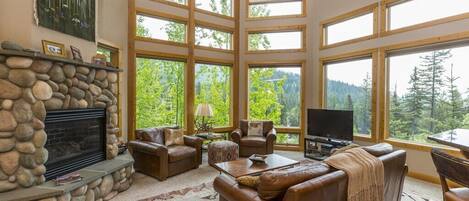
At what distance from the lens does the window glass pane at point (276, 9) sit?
6.78 m

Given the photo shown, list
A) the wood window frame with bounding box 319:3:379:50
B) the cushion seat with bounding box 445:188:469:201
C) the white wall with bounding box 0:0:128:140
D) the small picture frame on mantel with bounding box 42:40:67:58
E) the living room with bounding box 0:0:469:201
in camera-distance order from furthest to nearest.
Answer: the wood window frame with bounding box 319:3:379:50, the small picture frame on mantel with bounding box 42:40:67:58, the white wall with bounding box 0:0:128:140, the living room with bounding box 0:0:469:201, the cushion seat with bounding box 445:188:469:201

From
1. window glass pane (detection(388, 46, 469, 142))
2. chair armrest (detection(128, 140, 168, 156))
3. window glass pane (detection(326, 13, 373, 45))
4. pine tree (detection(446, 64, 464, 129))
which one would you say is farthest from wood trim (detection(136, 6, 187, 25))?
pine tree (detection(446, 64, 464, 129))

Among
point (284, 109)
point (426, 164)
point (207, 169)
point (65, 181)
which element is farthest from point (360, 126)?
point (65, 181)

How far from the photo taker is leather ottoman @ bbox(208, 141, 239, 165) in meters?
4.89

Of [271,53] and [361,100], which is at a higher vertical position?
[271,53]

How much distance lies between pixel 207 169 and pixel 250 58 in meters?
3.38

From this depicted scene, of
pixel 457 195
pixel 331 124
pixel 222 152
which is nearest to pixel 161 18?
pixel 222 152

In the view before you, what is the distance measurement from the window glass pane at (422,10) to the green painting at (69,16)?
18.0 feet

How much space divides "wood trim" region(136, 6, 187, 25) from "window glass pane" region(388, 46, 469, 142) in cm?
475

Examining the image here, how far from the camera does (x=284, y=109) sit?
6941mm

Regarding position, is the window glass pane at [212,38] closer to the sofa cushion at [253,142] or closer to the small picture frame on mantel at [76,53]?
the sofa cushion at [253,142]

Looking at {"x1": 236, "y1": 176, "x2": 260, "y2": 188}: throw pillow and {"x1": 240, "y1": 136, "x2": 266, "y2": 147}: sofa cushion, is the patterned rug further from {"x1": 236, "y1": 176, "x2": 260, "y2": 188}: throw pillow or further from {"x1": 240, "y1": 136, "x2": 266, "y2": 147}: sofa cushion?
{"x1": 240, "y1": 136, "x2": 266, "y2": 147}: sofa cushion

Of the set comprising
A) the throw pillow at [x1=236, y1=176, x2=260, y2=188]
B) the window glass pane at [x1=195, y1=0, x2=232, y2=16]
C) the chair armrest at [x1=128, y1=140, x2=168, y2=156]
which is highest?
the window glass pane at [x1=195, y1=0, x2=232, y2=16]

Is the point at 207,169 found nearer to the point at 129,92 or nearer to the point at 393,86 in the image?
the point at 129,92
